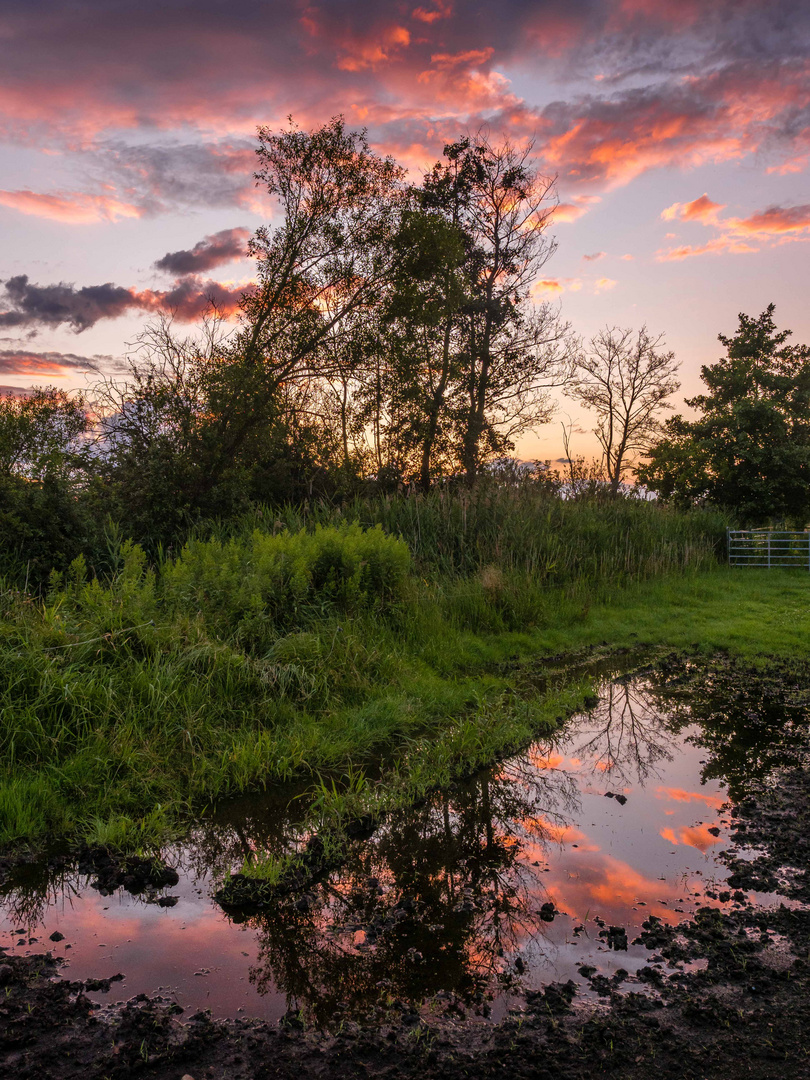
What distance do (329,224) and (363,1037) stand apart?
17.3m

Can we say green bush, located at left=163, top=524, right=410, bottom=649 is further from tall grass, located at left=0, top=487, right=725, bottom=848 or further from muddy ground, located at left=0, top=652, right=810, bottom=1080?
muddy ground, located at left=0, top=652, right=810, bottom=1080

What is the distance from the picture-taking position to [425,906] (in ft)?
10.8

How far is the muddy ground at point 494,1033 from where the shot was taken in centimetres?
229

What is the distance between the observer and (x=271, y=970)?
113 inches

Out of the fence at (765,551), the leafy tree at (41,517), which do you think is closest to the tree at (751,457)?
the fence at (765,551)

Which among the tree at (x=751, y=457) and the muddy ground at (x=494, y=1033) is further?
the tree at (x=751, y=457)

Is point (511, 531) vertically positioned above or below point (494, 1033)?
above

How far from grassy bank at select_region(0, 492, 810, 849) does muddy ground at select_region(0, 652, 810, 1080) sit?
4.74 feet

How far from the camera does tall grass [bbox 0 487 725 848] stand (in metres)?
4.43

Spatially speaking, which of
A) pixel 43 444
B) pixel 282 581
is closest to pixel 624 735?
pixel 282 581

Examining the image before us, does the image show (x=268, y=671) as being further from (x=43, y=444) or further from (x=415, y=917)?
(x=43, y=444)

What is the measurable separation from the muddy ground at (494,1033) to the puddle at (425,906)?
0.11m

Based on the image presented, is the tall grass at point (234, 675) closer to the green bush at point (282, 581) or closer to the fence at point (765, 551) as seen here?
the green bush at point (282, 581)

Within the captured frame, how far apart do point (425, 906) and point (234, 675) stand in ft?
9.58
